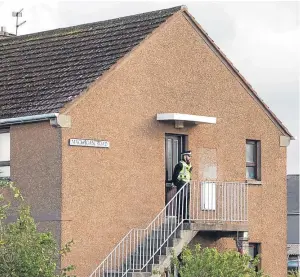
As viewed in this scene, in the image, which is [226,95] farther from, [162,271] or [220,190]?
[162,271]

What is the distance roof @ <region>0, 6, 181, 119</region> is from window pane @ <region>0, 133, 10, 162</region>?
1.59 ft

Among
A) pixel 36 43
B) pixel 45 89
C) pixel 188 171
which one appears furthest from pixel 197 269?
pixel 36 43

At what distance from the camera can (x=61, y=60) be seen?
31547 millimetres

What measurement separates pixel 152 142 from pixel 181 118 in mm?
939

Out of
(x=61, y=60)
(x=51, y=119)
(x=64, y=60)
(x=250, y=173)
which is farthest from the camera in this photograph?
(x=250, y=173)

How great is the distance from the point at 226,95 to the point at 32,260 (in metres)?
11.1

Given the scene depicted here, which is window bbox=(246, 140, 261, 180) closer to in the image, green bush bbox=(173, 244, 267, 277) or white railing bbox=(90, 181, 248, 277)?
white railing bbox=(90, 181, 248, 277)

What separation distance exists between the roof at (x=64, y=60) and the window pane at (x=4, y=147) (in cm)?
49

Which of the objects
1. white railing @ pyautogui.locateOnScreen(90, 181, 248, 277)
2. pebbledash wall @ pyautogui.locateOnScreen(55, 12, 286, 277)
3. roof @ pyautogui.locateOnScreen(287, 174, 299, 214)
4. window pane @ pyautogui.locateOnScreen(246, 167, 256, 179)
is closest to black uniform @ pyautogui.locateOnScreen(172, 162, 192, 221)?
white railing @ pyautogui.locateOnScreen(90, 181, 248, 277)

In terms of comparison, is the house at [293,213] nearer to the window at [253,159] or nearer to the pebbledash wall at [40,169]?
the window at [253,159]

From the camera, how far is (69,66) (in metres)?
30.9

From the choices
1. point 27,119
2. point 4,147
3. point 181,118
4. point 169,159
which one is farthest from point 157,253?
point 4,147

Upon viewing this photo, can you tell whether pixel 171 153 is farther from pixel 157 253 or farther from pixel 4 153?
pixel 4 153

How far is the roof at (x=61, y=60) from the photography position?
29606 millimetres
